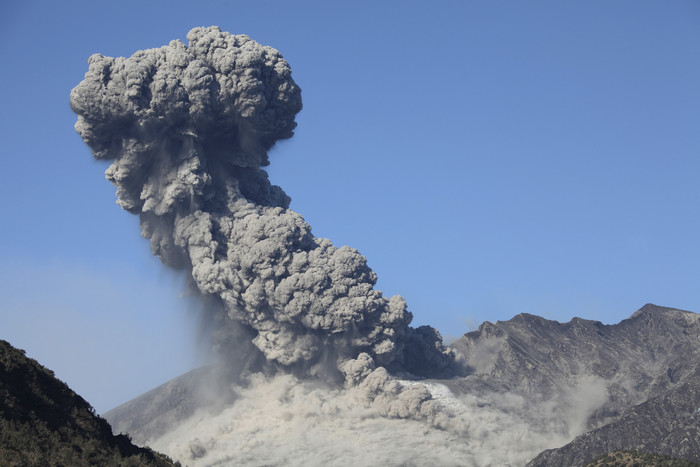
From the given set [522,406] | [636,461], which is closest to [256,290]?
[522,406]

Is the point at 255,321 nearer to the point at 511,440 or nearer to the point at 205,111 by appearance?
the point at 205,111

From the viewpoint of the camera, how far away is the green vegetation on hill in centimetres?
7088

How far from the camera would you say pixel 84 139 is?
4213 inches

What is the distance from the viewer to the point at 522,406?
119625 millimetres

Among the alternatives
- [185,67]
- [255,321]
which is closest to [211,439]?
[255,321]

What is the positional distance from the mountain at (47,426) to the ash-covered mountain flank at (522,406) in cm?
4917

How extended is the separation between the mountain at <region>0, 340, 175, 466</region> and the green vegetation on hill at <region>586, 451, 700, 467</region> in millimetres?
36286

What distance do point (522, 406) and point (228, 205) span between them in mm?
43936

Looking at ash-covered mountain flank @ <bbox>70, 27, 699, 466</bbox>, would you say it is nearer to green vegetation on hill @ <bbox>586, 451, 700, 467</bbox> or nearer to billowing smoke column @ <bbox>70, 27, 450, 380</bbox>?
billowing smoke column @ <bbox>70, 27, 450, 380</bbox>

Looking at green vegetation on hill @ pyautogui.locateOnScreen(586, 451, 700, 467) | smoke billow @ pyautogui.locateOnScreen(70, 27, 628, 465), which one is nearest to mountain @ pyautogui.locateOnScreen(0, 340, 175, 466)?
green vegetation on hill @ pyautogui.locateOnScreen(586, 451, 700, 467)

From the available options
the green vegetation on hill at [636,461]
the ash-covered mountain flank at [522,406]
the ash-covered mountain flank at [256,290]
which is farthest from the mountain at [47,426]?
the ash-covered mountain flank at [522,406]

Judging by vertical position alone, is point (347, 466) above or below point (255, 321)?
below

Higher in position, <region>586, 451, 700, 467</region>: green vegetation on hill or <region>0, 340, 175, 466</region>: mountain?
<region>0, 340, 175, 466</region>: mountain

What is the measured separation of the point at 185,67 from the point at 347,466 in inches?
1796
